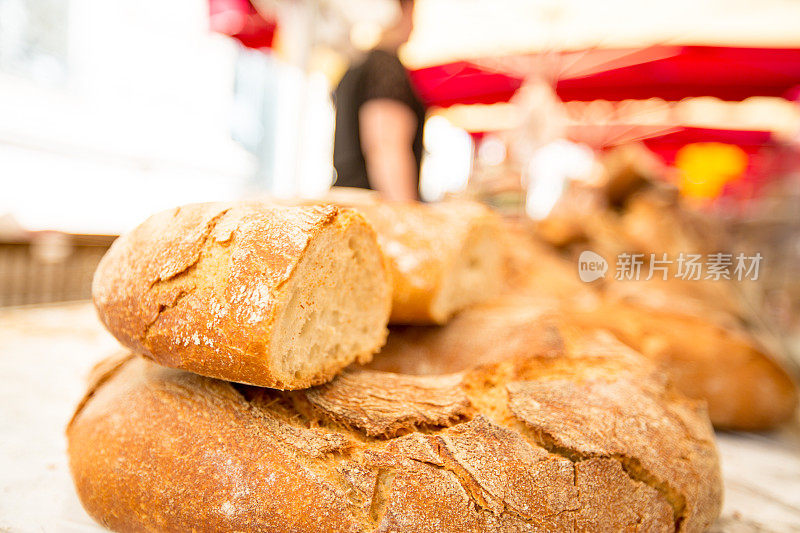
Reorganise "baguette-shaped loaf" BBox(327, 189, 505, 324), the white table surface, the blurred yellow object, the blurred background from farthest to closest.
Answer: the blurred yellow object < the blurred background < "baguette-shaped loaf" BBox(327, 189, 505, 324) < the white table surface

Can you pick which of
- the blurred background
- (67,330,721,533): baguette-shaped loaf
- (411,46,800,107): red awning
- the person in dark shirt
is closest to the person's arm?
the person in dark shirt

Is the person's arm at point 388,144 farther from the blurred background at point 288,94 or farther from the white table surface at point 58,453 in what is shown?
the white table surface at point 58,453

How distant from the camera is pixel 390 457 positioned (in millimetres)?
812

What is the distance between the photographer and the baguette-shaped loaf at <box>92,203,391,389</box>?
0.79 meters

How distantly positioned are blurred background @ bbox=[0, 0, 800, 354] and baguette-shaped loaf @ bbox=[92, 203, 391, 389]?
831mm

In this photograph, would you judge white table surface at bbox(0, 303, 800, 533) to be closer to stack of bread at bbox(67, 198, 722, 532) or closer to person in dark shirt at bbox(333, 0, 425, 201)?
stack of bread at bbox(67, 198, 722, 532)

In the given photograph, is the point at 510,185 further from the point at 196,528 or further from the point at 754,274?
the point at 196,528

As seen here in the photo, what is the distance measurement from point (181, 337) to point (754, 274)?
1.73 m

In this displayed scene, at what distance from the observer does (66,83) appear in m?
2.69

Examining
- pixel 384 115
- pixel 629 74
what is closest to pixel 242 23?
pixel 384 115

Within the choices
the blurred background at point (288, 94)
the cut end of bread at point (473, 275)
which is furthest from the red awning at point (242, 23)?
the cut end of bread at point (473, 275)

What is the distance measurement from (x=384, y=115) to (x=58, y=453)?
1671 millimetres

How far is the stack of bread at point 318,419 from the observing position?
2.56 feet

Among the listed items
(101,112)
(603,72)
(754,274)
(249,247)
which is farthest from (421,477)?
(603,72)
